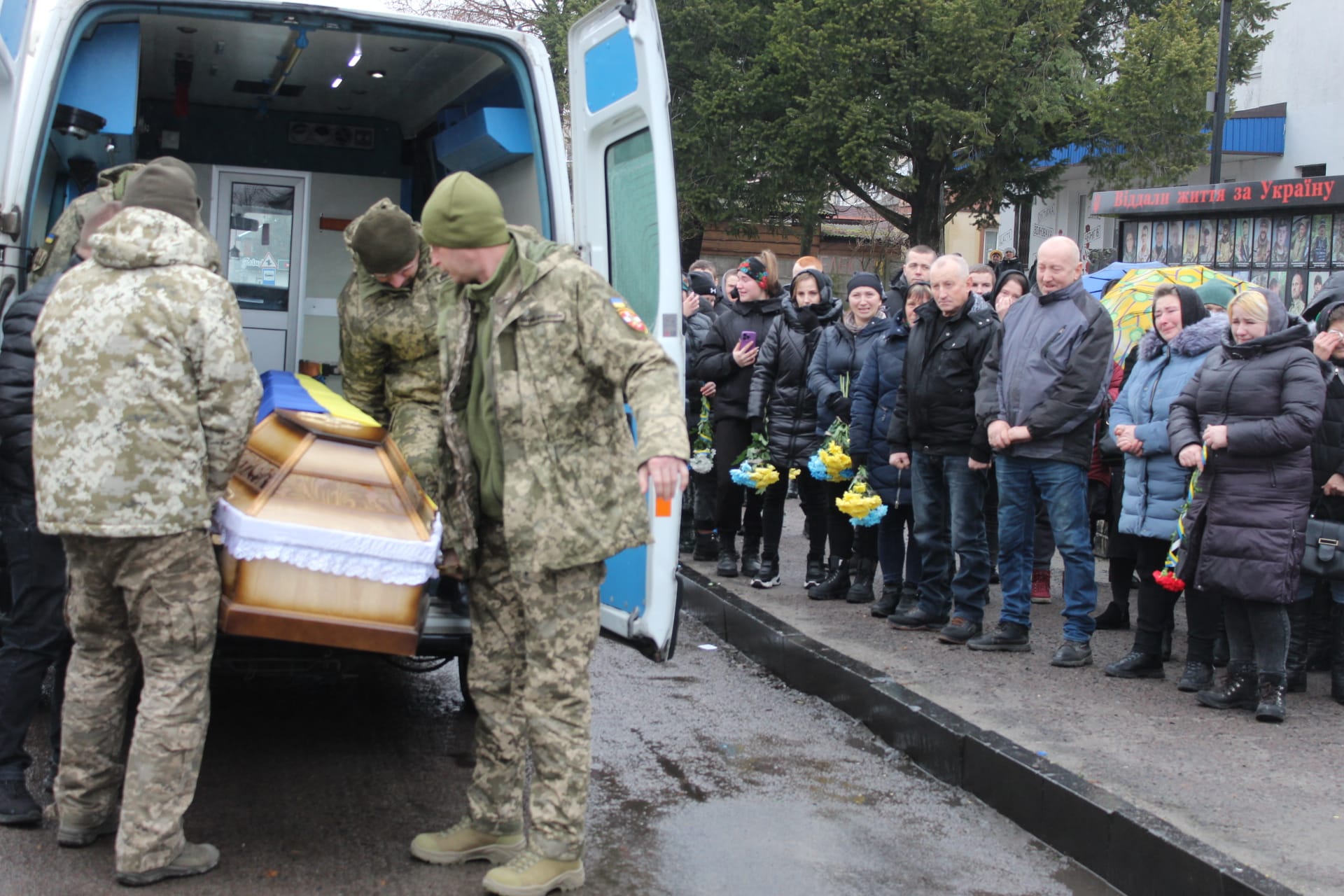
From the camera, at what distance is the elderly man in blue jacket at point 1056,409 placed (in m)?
6.56

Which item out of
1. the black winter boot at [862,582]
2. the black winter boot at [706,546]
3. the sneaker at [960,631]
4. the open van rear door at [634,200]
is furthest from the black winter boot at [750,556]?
the open van rear door at [634,200]

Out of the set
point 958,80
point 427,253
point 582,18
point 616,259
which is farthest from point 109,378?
point 958,80

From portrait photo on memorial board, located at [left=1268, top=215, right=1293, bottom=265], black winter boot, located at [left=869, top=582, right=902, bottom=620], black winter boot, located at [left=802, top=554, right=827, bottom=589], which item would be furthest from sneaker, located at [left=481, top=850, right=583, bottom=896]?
portrait photo on memorial board, located at [left=1268, top=215, right=1293, bottom=265]

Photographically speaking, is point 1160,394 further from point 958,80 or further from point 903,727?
point 958,80

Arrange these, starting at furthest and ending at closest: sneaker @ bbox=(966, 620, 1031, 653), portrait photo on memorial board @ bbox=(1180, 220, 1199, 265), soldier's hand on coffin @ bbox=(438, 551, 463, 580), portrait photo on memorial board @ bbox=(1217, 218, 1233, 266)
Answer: portrait photo on memorial board @ bbox=(1180, 220, 1199, 265)
portrait photo on memorial board @ bbox=(1217, 218, 1233, 266)
sneaker @ bbox=(966, 620, 1031, 653)
soldier's hand on coffin @ bbox=(438, 551, 463, 580)

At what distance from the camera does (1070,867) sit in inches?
179

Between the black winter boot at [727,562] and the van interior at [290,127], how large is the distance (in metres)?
2.77

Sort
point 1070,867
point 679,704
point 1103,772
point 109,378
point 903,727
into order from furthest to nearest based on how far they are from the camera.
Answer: point 679,704 → point 903,727 → point 1103,772 → point 1070,867 → point 109,378

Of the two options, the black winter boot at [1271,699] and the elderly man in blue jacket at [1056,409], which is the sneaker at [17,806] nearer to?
the elderly man in blue jacket at [1056,409]

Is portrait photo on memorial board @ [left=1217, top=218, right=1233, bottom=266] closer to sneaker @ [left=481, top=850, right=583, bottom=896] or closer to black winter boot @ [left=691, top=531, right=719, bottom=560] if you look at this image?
black winter boot @ [left=691, top=531, right=719, bottom=560]

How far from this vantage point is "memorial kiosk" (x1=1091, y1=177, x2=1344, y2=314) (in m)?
13.4

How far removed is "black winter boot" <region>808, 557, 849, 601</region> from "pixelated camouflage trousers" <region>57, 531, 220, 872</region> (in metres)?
4.87

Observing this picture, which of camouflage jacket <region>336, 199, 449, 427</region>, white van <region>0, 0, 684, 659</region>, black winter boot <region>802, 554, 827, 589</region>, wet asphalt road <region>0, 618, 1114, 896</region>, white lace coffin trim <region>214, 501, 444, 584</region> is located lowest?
wet asphalt road <region>0, 618, 1114, 896</region>

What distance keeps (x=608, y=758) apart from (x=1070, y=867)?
69.7 inches
